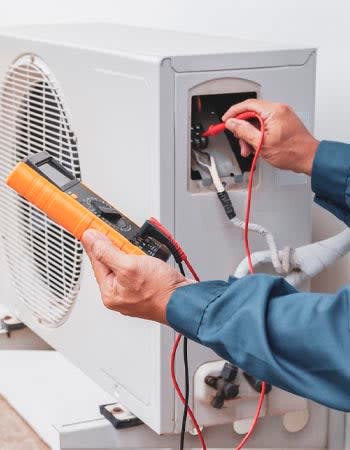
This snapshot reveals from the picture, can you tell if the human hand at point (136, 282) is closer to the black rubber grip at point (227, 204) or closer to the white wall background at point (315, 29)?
the black rubber grip at point (227, 204)

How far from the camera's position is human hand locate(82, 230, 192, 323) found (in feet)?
3.04

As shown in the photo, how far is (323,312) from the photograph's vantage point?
2.73 ft

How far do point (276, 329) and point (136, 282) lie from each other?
0.49ft

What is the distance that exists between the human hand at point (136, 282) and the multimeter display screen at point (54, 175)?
0.30 ft

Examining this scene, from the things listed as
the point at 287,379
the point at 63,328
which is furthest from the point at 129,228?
the point at 63,328

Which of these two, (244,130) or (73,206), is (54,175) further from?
(244,130)

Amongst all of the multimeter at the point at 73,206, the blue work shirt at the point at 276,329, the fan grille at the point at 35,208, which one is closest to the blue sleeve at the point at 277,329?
the blue work shirt at the point at 276,329

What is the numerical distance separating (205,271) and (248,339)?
260 mm

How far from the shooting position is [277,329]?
853mm

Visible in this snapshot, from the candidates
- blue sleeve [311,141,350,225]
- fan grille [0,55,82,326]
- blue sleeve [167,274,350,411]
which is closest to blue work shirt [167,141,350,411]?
blue sleeve [167,274,350,411]

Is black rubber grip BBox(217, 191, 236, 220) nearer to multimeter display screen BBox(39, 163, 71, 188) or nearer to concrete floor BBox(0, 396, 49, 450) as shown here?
multimeter display screen BBox(39, 163, 71, 188)

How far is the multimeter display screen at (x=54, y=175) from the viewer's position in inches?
40.4

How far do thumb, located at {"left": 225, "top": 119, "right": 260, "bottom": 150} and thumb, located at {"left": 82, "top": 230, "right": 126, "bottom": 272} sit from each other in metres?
0.20

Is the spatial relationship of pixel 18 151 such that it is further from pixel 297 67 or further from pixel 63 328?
pixel 297 67
